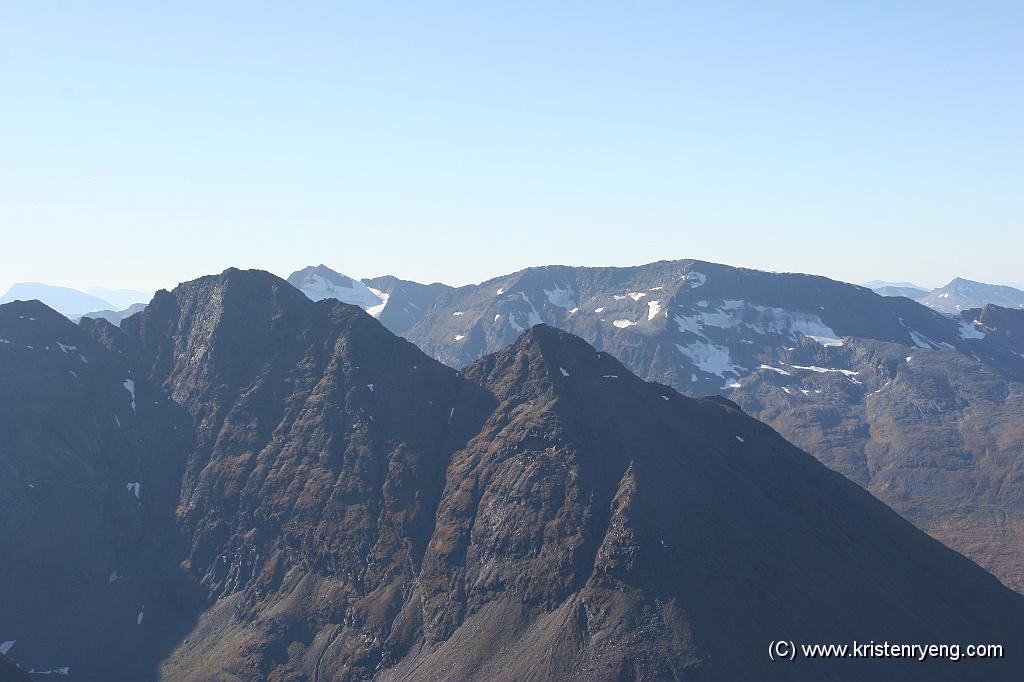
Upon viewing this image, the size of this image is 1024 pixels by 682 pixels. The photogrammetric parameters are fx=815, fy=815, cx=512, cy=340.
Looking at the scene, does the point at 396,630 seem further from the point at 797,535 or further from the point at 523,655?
the point at 797,535

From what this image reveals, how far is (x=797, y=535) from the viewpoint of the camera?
182 meters

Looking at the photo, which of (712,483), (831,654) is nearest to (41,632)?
(712,483)

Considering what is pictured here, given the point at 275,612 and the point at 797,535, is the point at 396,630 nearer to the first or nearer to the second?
the point at 275,612

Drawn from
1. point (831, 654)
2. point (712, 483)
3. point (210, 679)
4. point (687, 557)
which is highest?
point (712, 483)

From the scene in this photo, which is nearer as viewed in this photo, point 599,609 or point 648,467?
point 599,609

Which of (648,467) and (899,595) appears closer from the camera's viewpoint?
(899,595)

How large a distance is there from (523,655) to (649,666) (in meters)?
25.6

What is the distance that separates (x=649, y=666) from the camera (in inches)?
5994

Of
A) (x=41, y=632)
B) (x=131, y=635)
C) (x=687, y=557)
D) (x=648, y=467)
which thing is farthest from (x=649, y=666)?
(x=41, y=632)

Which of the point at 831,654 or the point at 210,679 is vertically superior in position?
the point at 831,654

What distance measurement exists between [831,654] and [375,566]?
342 ft

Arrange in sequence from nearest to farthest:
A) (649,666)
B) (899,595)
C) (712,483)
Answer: (649,666) < (899,595) < (712,483)

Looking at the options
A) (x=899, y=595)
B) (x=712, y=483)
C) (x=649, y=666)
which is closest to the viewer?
(x=649, y=666)

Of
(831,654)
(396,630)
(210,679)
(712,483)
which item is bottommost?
(210,679)
